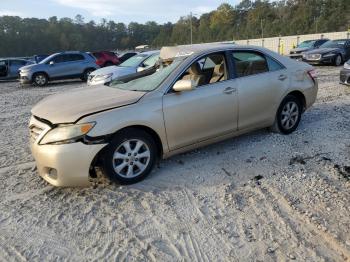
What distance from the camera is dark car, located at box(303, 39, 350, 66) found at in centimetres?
1838

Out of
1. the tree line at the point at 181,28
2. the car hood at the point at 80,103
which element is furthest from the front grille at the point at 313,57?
the tree line at the point at 181,28

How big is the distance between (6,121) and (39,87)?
31.8 ft

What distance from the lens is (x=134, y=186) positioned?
4.60 m

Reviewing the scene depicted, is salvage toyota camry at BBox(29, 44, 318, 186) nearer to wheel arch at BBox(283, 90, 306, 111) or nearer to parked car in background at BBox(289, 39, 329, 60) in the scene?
wheel arch at BBox(283, 90, 306, 111)

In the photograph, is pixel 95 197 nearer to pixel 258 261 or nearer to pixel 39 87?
pixel 258 261

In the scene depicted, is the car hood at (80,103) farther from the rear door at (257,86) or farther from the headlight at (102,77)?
the headlight at (102,77)

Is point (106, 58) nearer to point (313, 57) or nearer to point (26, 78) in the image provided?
point (26, 78)

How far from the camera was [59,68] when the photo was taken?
1862 cm

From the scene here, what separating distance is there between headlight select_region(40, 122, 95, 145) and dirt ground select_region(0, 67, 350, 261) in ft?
2.23

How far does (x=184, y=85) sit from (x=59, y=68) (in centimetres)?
1521

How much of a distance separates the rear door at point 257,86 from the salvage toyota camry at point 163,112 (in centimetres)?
1

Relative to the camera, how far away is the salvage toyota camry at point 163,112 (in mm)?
4262

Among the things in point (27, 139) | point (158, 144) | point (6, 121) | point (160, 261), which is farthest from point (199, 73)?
point (6, 121)

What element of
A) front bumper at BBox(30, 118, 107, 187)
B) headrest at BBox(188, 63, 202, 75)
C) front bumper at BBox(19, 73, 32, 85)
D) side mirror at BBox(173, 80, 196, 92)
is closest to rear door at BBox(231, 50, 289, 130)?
headrest at BBox(188, 63, 202, 75)
